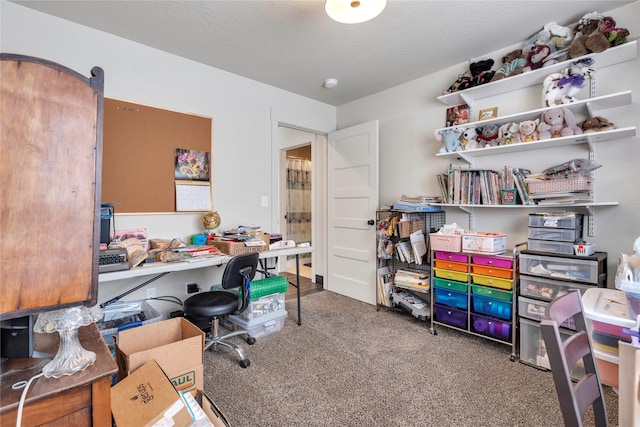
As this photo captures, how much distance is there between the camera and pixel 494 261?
92.0 inches

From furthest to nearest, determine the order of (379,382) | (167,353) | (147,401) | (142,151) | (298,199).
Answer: (298,199) → (142,151) → (379,382) → (167,353) → (147,401)

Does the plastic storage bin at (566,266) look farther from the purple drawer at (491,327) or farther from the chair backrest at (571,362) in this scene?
the chair backrest at (571,362)

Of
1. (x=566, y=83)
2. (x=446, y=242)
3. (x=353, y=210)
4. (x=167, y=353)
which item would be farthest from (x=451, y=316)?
(x=167, y=353)

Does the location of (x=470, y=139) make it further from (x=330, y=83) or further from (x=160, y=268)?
(x=160, y=268)

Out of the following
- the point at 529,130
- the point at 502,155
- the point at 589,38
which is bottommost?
the point at 502,155

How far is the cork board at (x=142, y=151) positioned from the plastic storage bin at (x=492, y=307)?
8.98 ft

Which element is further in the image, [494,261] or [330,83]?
[330,83]

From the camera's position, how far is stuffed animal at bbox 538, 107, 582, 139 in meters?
2.14

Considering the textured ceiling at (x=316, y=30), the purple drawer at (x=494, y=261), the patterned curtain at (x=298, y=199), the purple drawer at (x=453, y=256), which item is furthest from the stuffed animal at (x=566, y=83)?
the patterned curtain at (x=298, y=199)

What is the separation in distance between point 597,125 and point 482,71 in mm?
997

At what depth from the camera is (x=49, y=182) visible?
748mm

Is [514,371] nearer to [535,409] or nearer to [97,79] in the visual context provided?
[535,409]

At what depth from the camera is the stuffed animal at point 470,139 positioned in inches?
106

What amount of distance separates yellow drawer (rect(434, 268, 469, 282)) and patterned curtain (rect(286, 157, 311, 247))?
3253 millimetres
